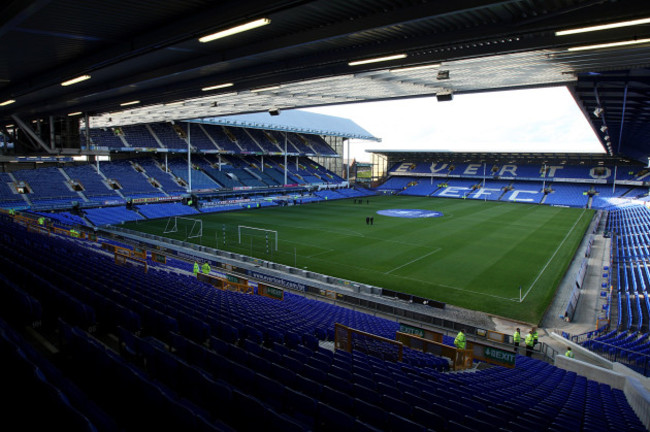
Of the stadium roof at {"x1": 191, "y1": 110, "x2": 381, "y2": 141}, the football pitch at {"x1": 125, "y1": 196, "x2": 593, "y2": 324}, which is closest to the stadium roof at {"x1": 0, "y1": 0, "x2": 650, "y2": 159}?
the football pitch at {"x1": 125, "y1": 196, "x2": 593, "y2": 324}

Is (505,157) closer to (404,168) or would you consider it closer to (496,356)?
(404,168)

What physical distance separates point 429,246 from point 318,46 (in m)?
22.3

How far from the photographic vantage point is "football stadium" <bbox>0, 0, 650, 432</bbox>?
4.66 metres

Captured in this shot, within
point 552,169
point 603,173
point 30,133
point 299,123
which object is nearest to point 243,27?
point 30,133

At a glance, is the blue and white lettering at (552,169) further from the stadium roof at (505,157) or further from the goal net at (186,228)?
the goal net at (186,228)

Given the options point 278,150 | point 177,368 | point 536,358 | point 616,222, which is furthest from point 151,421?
point 278,150

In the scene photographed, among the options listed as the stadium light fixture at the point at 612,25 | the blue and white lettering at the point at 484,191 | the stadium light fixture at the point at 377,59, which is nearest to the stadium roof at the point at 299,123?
the blue and white lettering at the point at 484,191

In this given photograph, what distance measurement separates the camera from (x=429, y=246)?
29.6 m

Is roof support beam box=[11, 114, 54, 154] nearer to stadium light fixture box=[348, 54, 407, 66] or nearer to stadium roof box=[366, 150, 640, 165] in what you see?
stadium light fixture box=[348, 54, 407, 66]

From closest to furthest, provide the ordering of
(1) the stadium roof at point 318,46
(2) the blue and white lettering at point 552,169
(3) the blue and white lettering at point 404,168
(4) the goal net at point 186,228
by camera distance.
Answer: (1) the stadium roof at point 318,46 < (4) the goal net at point 186,228 < (2) the blue and white lettering at point 552,169 < (3) the blue and white lettering at point 404,168

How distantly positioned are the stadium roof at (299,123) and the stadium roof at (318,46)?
36193mm

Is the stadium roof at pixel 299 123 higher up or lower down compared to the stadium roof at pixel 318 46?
higher up

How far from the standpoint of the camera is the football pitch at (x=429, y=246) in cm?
2047

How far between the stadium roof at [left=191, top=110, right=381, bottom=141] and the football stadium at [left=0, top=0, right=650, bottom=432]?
20.1m
